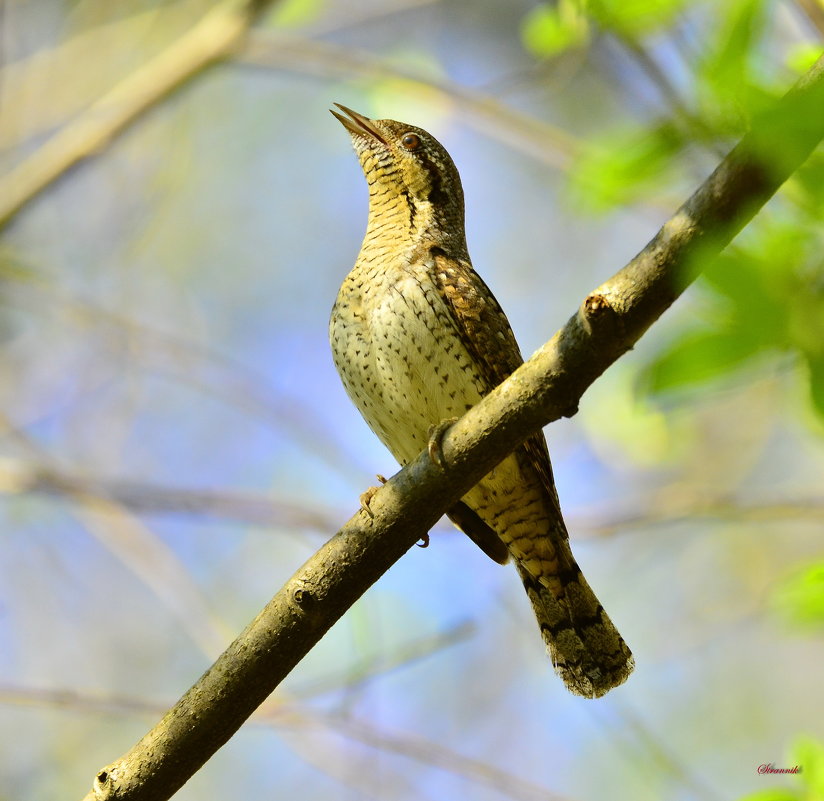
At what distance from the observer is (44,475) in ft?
14.1

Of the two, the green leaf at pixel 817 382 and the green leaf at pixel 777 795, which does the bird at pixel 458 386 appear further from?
the green leaf at pixel 817 382

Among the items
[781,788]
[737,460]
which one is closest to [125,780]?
[781,788]

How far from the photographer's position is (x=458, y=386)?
3.50m

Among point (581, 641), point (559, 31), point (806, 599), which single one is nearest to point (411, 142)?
point (559, 31)

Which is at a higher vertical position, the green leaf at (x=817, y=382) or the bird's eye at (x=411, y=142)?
the bird's eye at (x=411, y=142)

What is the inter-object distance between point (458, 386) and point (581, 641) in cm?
110

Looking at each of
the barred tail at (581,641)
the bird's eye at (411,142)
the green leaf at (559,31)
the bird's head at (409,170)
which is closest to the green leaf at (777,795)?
the barred tail at (581,641)

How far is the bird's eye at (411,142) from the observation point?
14.4 feet

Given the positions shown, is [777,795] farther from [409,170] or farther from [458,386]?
[409,170]

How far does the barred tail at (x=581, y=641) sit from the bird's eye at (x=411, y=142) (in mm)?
1926

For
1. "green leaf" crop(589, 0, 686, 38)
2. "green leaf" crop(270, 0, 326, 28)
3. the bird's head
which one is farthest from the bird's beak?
"green leaf" crop(589, 0, 686, 38)

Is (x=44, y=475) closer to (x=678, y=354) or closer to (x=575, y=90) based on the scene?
(x=678, y=354)

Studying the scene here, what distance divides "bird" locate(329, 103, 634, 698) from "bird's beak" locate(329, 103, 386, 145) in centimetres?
49

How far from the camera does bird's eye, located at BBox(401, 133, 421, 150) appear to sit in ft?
14.4
